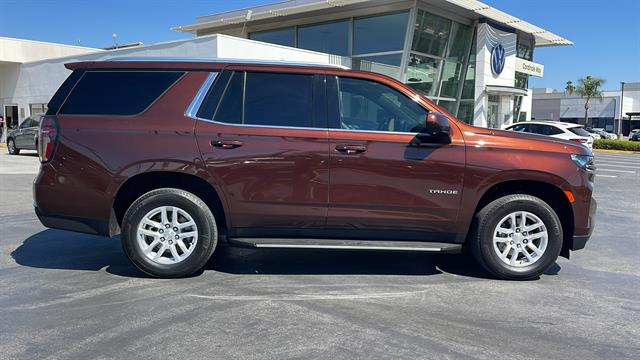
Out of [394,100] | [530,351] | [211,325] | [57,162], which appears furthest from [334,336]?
[57,162]

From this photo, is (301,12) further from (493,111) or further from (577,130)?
(577,130)

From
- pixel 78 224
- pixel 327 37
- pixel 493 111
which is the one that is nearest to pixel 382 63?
pixel 327 37

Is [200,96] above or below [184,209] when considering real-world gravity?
above

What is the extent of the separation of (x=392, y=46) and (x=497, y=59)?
8.17m

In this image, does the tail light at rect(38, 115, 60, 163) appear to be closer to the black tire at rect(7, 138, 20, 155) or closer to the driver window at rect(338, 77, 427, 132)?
the driver window at rect(338, 77, 427, 132)

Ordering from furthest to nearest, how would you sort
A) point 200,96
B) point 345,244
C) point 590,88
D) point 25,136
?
1. point 590,88
2. point 25,136
3. point 200,96
4. point 345,244

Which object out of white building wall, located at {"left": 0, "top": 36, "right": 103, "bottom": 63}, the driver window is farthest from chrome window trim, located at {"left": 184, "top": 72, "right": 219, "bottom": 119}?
white building wall, located at {"left": 0, "top": 36, "right": 103, "bottom": 63}

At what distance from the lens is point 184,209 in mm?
5012

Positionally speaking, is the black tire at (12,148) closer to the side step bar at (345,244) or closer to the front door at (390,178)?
the side step bar at (345,244)

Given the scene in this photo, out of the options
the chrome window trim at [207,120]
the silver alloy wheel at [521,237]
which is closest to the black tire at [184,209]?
the chrome window trim at [207,120]

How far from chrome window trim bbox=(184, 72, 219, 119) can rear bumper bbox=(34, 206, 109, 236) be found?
1355 millimetres

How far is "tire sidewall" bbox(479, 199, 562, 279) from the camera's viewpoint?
16.6ft

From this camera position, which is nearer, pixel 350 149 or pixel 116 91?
pixel 350 149

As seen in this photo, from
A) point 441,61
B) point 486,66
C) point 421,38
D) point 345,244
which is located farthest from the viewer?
point 486,66
